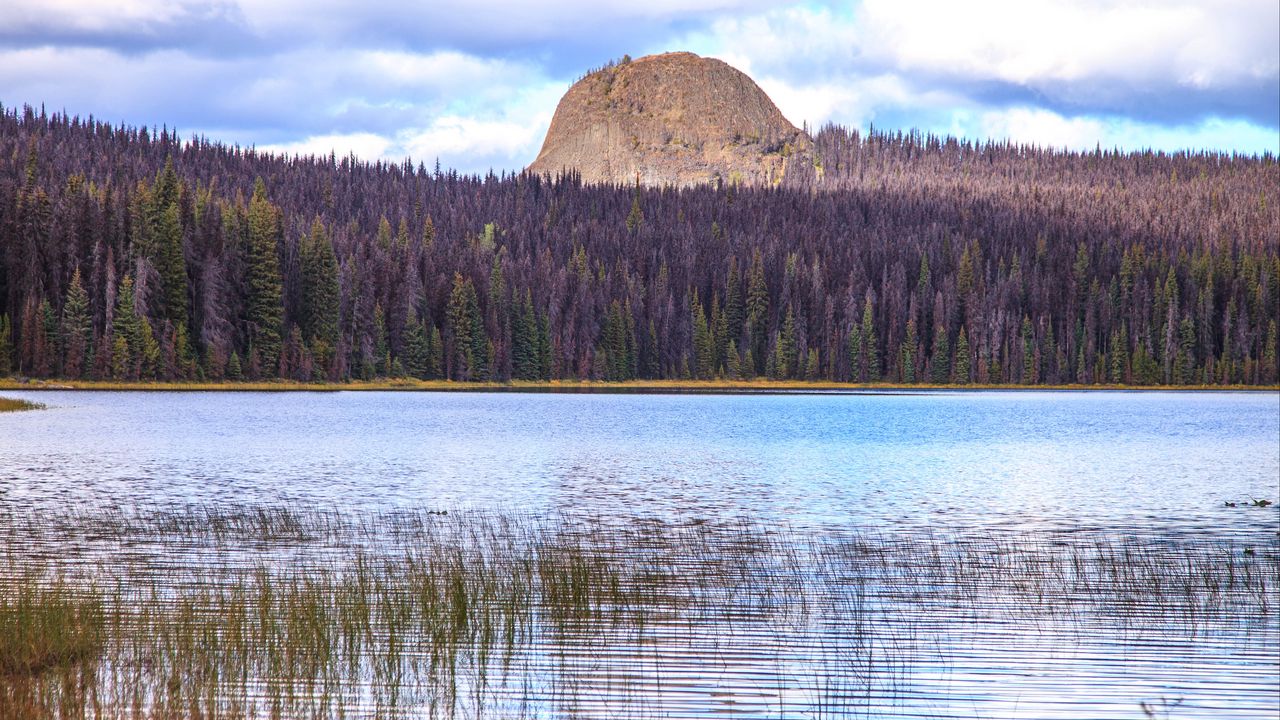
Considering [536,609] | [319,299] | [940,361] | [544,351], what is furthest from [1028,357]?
[536,609]

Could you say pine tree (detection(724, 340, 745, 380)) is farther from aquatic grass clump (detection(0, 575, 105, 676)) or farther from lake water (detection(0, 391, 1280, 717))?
aquatic grass clump (detection(0, 575, 105, 676))

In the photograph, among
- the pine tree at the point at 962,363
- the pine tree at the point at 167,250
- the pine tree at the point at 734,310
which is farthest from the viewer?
the pine tree at the point at 734,310

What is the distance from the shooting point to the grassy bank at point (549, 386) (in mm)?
104625

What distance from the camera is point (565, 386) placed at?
148000 mm

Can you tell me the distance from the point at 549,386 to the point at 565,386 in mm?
2580

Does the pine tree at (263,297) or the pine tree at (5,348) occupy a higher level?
the pine tree at (263,297)

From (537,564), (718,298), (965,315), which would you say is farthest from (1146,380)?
(537,564)

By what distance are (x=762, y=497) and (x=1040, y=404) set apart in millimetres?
86366

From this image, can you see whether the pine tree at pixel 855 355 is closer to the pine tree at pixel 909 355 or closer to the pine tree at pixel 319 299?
the pine tree at pixel 909 355

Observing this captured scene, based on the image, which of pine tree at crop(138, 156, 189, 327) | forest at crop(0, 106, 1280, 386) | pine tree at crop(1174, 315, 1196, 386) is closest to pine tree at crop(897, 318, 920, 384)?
forest at crop(0, 106, 1280, 386)

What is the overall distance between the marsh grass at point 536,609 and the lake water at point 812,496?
125 mm

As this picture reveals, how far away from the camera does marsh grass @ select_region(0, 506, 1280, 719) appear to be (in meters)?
12.5

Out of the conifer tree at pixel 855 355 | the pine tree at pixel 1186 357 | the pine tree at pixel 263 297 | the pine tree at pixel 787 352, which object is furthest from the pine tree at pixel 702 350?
the pine tree at pixel 1186 357

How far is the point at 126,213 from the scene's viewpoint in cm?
11625
